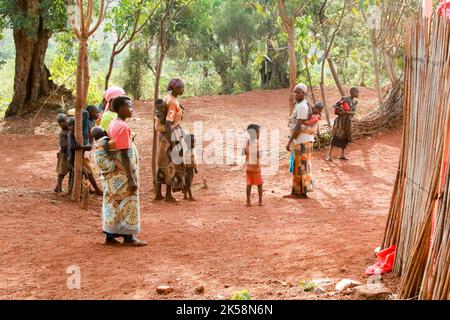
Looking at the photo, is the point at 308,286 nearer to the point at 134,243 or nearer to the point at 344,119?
the point at 134,243

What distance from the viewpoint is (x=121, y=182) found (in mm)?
6891

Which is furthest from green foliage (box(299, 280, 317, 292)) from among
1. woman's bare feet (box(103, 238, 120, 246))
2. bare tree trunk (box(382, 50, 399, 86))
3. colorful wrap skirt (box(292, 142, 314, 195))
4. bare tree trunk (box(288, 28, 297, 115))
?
bare tree trunk (box(382, 50, 399, 86))

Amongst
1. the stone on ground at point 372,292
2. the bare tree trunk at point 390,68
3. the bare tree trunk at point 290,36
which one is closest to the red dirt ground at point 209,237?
the stone on ground at point 372,292

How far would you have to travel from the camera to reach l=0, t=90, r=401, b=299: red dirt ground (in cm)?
567

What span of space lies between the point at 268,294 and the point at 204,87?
2001 centimetres

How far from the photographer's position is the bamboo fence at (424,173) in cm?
441

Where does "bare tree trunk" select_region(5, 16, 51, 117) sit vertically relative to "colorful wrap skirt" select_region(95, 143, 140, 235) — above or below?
above

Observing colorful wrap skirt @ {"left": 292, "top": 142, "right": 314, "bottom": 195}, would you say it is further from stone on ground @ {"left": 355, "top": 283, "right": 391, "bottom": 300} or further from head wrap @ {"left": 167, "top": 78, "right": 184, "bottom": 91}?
stone on ground @ {"left": 355, "top": 283, "right": 391, "bottom": 300}

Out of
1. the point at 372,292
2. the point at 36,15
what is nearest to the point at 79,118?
the point at 372,292

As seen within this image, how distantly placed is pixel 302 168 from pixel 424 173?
510cm

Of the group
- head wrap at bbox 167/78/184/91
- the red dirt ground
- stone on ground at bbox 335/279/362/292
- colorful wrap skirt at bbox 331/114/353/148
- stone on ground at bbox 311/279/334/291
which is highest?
head wrap at bbox 167/78/184/91

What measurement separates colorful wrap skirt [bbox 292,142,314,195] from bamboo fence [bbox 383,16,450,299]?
4.18m

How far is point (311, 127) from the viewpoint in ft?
32.7
